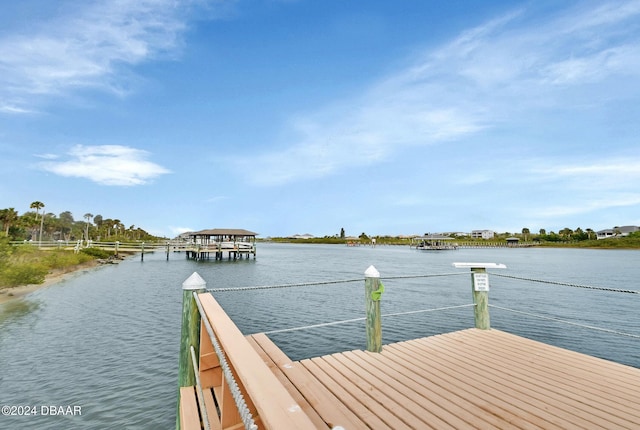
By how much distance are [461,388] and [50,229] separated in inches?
4099

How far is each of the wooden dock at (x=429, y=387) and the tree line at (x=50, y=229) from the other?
23927 mm

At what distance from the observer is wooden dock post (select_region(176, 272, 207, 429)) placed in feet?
9.80

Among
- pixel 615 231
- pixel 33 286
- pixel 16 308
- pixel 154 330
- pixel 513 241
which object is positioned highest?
pixel 615 231

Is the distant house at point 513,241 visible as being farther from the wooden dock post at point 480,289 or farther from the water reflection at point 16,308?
the water reflection at point 16,308

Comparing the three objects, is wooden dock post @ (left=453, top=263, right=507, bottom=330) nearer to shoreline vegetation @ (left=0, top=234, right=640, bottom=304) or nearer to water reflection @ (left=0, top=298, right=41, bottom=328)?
water reflection @ (left=0, top=298, right=41, bottom=328)

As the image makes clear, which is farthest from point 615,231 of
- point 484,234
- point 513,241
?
point 484,234

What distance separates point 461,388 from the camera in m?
3.29

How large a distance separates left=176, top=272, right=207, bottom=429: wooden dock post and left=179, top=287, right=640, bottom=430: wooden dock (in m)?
0.16

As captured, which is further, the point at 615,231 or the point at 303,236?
the point at 303,236

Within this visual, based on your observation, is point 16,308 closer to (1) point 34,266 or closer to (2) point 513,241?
(1) point 34,266

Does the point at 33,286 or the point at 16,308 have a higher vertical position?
the point at 33,286

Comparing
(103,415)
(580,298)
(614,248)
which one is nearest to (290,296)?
(103,415)

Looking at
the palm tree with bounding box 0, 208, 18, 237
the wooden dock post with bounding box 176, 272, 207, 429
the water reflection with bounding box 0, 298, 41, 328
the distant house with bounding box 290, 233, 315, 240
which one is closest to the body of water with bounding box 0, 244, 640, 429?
the water reflection with bounding box 0, 298, 41, 328

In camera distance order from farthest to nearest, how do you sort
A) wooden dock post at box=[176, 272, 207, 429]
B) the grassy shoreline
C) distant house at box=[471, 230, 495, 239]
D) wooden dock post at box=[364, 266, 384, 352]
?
1. distant house at box=[471, 230, 495, 239]
2. the grassy shoreline
3. wooden dock post at box=[364, 266, 384, 352]
4. wooden dock post at box=[176, 272, 207, 429]
